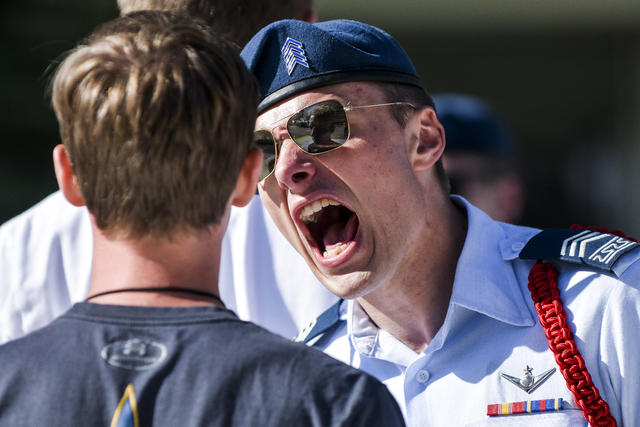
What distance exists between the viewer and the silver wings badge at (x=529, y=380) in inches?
88.7

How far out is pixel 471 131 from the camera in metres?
4.80

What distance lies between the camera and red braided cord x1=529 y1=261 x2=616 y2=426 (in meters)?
2.15

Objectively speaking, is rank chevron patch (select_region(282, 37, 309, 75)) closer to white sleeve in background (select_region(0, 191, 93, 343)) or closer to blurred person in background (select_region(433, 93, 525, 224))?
white sleeve in background (select_region(0, 191, 93, 343))

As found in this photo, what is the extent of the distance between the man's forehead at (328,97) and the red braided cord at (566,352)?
2.24 feet

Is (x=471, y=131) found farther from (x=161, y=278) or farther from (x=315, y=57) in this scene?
(x=161, y=278)

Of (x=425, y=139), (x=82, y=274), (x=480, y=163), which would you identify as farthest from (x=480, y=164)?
(x=82, y=274)

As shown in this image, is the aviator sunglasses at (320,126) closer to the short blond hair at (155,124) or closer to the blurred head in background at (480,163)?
the short blond hair at (155,124)

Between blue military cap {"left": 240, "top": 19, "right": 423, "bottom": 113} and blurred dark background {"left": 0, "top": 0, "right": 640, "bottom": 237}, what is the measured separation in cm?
836

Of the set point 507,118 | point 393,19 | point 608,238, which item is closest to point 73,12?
point 393,19

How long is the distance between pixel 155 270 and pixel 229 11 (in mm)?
1501

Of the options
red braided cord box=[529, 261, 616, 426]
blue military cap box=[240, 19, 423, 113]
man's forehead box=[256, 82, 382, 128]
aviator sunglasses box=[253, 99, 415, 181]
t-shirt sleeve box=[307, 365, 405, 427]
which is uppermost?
blue military cap box=[240, 19, 423, 113]

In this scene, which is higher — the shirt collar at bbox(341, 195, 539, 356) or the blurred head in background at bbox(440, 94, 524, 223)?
the shirt collar at bbox(341, 195, 539, 356)

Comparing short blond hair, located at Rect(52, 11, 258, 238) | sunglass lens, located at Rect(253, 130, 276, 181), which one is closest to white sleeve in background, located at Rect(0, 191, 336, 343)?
sunglass lens, located at Rect(253, 130, 276, 181)

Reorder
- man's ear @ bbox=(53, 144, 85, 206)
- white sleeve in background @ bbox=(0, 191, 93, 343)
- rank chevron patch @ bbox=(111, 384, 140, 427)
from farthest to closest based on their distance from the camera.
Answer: white sleeve in background @ bbox=(0, 191, 93, 343) < man's ear @ bbox=(53, 144, 85, 206) < rank chevron patch @ bbox=(111, 384, 140, 427)
